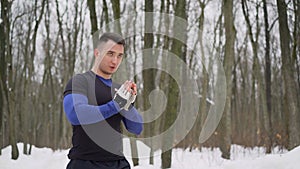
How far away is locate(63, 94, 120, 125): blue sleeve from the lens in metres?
2.28

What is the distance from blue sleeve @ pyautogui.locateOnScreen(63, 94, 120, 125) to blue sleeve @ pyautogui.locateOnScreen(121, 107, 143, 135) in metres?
0.24

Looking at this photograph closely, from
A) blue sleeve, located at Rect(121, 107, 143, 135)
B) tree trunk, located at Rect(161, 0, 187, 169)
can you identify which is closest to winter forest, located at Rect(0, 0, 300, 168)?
tree trunk, located at Rect(161, 0, 187, 169)

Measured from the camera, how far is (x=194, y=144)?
1870 centimetres

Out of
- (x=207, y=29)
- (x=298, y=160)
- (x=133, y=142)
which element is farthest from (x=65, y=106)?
(x=207, y=29)

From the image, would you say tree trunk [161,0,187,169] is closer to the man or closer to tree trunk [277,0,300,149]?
tree trunk [277,0,300,149]

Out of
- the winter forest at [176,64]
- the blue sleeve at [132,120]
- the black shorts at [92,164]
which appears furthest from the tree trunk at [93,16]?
the black shorts at [92,164]

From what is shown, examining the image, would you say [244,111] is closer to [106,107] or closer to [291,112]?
[291,112]

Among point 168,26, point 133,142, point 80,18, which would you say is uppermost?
point 80,18

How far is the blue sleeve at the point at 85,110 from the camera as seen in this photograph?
2.28 m

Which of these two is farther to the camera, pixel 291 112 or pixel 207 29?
pixel 207 29

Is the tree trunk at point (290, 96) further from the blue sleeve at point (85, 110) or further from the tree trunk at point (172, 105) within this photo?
the blue sleeve at point (85, 110)

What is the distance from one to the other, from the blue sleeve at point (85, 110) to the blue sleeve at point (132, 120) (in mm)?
237

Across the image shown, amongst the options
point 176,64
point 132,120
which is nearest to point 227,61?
point 176,64

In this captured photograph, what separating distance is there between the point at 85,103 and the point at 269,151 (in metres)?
11.0
